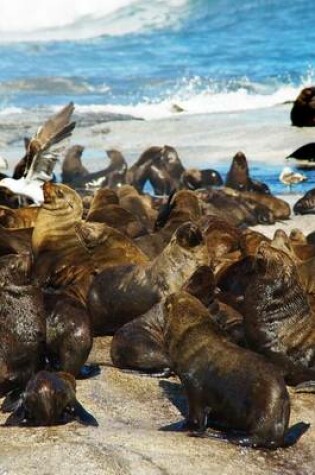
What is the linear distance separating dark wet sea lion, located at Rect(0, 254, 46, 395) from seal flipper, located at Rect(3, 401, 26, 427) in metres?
0.58

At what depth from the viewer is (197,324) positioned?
6.33m

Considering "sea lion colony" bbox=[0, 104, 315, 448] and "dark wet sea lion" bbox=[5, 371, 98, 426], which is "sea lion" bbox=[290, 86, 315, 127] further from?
"dark wet sea lion" bbox=[5, 371, 98, 426]

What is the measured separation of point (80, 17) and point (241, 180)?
34.2 m

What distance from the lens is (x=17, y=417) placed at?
5.73 m

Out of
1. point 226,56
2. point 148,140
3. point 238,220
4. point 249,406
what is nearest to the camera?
point 249,406

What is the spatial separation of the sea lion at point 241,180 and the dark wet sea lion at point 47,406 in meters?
8.50

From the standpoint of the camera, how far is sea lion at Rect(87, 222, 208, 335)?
7.69 meters

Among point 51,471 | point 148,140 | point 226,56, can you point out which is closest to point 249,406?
point 51,471

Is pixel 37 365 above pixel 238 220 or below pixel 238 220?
above

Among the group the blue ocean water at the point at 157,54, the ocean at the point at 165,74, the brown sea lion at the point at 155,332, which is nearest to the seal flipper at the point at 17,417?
the brown sea lion at the point at 155,332

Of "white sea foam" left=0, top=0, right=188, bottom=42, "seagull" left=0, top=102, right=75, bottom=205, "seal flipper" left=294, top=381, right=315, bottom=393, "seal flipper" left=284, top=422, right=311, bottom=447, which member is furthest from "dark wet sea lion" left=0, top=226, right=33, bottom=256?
"white sea foam" left=0, top=0, right=188, bottom=42

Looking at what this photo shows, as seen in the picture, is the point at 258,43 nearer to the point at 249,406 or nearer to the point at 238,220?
the point at 238,220

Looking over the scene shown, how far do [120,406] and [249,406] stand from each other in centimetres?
83

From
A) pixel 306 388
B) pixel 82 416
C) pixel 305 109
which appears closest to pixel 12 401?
pixel 82 416
